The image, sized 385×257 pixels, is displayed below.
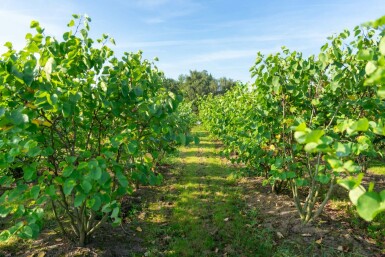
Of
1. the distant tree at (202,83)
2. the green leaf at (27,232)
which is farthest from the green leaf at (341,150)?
the distant tree at (202,83)

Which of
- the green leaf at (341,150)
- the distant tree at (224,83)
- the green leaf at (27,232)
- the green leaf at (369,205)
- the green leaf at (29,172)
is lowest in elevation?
the green leaf at (27,232)

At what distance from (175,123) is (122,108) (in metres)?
0.63

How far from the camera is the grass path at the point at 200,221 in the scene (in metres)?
4.24

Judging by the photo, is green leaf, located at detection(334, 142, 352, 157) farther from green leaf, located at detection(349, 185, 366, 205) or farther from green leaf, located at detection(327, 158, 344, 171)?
green leaf, located at detection(349, 185, 366, 205)

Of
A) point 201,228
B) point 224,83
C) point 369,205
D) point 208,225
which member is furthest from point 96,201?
point 224,83

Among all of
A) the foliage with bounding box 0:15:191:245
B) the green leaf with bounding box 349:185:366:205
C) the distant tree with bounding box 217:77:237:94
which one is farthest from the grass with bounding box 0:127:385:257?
the distant tree with bounding box 217:77:237:94

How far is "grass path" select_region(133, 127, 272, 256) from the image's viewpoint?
13.9ft

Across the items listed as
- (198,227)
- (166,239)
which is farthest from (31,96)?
(198,227)

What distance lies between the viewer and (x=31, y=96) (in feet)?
7.84

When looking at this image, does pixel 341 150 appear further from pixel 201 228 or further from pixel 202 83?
pixel 202 83

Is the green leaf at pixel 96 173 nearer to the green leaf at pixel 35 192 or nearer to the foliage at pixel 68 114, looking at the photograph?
the foliage at pixel 68 114

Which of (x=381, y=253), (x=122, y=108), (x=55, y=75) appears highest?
(x=55, y=75)

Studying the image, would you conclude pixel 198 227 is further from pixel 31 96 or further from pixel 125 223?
pixel 31 96

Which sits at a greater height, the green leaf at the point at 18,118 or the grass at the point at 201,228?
the green leaf at the point at 18,118
